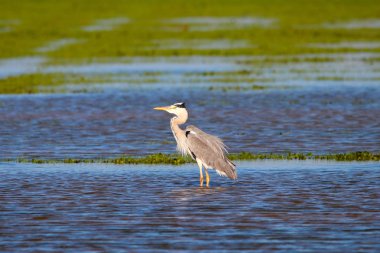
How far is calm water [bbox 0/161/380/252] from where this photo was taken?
10906mm

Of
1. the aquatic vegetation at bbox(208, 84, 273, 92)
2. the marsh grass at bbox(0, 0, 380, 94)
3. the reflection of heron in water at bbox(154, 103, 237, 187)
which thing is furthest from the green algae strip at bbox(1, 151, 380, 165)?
the marsh grass at bbox(0, 0, 380, 94)

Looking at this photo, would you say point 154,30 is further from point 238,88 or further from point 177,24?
point 238,88

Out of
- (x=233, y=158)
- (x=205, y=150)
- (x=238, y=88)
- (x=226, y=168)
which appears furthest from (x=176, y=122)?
(x=238, y=88)

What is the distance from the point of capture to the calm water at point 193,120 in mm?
19016

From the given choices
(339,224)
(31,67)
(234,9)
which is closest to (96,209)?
(339,224)

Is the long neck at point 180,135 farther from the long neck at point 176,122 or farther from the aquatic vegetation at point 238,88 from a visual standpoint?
the aquatic vegetation at point 238,88

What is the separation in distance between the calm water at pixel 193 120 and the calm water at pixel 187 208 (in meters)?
2.34

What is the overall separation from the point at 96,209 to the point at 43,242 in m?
1.91

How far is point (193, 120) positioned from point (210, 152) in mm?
8697

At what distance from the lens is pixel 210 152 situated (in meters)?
14.7

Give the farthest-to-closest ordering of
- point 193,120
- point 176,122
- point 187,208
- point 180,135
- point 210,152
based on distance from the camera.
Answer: point 193,120, point 176,122, point 180,135, point 210,152, point 187,208

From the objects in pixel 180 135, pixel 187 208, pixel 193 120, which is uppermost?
pixel 193 120

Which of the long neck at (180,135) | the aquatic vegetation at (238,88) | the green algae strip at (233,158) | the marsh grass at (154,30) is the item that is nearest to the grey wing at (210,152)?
the long neck at (180,135)

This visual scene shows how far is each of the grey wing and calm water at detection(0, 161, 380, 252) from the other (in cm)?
27
